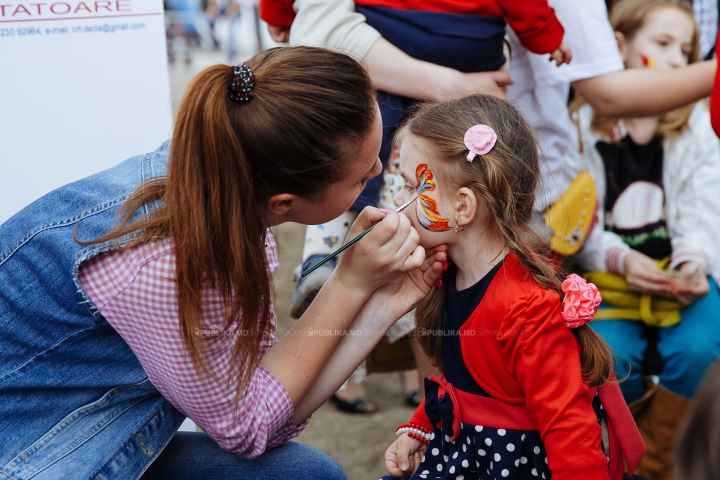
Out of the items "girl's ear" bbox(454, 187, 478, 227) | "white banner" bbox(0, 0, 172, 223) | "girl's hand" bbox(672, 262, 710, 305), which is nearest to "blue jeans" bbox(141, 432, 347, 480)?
"girl's ear" bbox(454, 187, 478, 227)

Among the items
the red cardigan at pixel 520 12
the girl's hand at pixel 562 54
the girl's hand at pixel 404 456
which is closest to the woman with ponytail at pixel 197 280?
the girl's hand at pixel 404 456

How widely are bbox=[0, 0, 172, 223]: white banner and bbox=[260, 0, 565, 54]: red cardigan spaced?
643 mm

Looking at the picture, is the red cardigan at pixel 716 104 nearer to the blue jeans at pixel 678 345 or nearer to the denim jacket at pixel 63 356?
the blue jeans at pixel 678 345

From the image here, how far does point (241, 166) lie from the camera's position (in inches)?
47.9

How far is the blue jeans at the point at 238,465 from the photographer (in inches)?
58.9

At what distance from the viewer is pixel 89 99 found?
6.42ft

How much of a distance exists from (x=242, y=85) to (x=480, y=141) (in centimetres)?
51

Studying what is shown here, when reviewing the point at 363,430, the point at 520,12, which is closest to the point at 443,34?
the point at 520,12

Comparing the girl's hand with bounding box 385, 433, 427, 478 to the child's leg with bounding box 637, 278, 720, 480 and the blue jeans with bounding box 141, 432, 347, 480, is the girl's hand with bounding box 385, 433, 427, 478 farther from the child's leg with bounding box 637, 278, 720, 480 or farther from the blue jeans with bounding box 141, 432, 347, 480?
the child's leg with bounding box 637, 278, 720, 480

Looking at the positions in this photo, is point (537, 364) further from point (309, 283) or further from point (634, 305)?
point (634, 305)

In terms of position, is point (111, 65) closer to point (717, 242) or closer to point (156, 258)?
point (156, 258)

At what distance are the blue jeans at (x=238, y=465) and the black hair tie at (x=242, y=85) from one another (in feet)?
2.62

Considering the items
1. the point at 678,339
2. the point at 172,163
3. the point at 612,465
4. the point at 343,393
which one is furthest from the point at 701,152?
the point at 172,163

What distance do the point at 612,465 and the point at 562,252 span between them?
0.87 m
